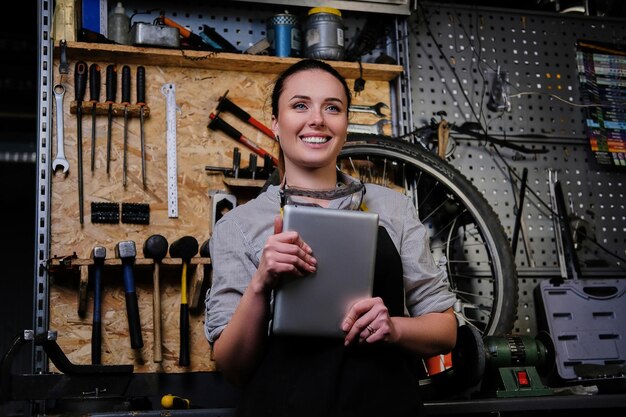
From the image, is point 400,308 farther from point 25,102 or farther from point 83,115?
point 25,102

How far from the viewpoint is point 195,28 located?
9.30 feet

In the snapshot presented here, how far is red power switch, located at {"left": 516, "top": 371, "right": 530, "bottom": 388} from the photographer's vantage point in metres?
2.01

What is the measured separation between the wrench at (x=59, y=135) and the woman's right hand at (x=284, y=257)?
1513 millimetres

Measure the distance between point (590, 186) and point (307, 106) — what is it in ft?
6.40

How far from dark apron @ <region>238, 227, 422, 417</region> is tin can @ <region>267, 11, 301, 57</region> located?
1540mm

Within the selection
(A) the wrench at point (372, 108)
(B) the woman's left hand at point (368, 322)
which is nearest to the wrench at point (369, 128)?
(A) the wrench at point (372, 108)

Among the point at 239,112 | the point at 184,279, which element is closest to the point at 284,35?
the point at 239,112

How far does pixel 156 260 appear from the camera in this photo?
2391 mm

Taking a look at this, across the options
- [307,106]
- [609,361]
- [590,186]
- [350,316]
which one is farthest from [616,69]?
[350,316]

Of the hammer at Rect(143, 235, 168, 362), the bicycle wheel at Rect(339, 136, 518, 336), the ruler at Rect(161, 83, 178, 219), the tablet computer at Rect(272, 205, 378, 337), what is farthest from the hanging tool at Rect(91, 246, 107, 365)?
the tablet computer at Rect(272, 205, 378, 337)

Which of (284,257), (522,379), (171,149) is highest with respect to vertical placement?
(171,149)

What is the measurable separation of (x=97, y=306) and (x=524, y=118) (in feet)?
6.10

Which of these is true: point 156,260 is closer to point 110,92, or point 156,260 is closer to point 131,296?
point 131,296

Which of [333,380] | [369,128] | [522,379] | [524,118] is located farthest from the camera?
[524,118]
